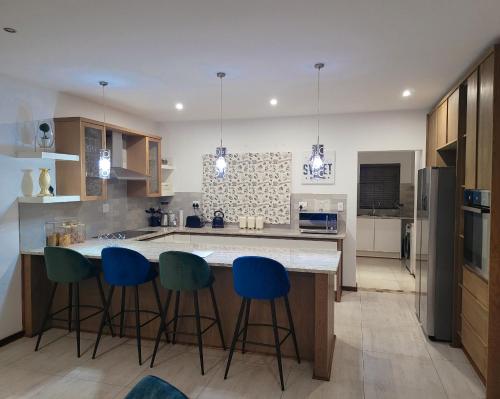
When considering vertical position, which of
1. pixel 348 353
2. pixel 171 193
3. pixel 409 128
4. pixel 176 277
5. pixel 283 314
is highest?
pixel 409 128

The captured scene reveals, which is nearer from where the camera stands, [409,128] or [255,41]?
[255,41]

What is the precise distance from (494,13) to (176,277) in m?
2.76

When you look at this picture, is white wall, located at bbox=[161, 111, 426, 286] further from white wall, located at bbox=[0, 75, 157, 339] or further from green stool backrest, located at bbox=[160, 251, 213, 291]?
green stool backrest, located at bbox=[160, 251, 213, 291]

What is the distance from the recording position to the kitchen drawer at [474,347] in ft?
8.65

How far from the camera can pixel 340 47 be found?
2.65 metres

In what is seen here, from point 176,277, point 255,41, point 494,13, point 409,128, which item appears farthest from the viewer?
point 409,128

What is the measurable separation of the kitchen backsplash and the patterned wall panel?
100cm

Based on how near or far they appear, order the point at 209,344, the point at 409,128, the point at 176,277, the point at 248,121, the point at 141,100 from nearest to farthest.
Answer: the point at 176,277 → the point at 209,344 → the point at 141,100 → the point at 409,128 → the point at 248,121

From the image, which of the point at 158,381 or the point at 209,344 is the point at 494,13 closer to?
the point at 158,381

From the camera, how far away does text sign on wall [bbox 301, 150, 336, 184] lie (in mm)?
5020

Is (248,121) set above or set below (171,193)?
above

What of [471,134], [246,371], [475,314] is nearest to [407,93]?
[471,134]

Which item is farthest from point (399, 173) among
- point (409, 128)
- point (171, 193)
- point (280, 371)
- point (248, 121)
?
point (280, 371)

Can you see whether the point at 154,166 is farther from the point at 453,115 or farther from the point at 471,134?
the point at 471,134
